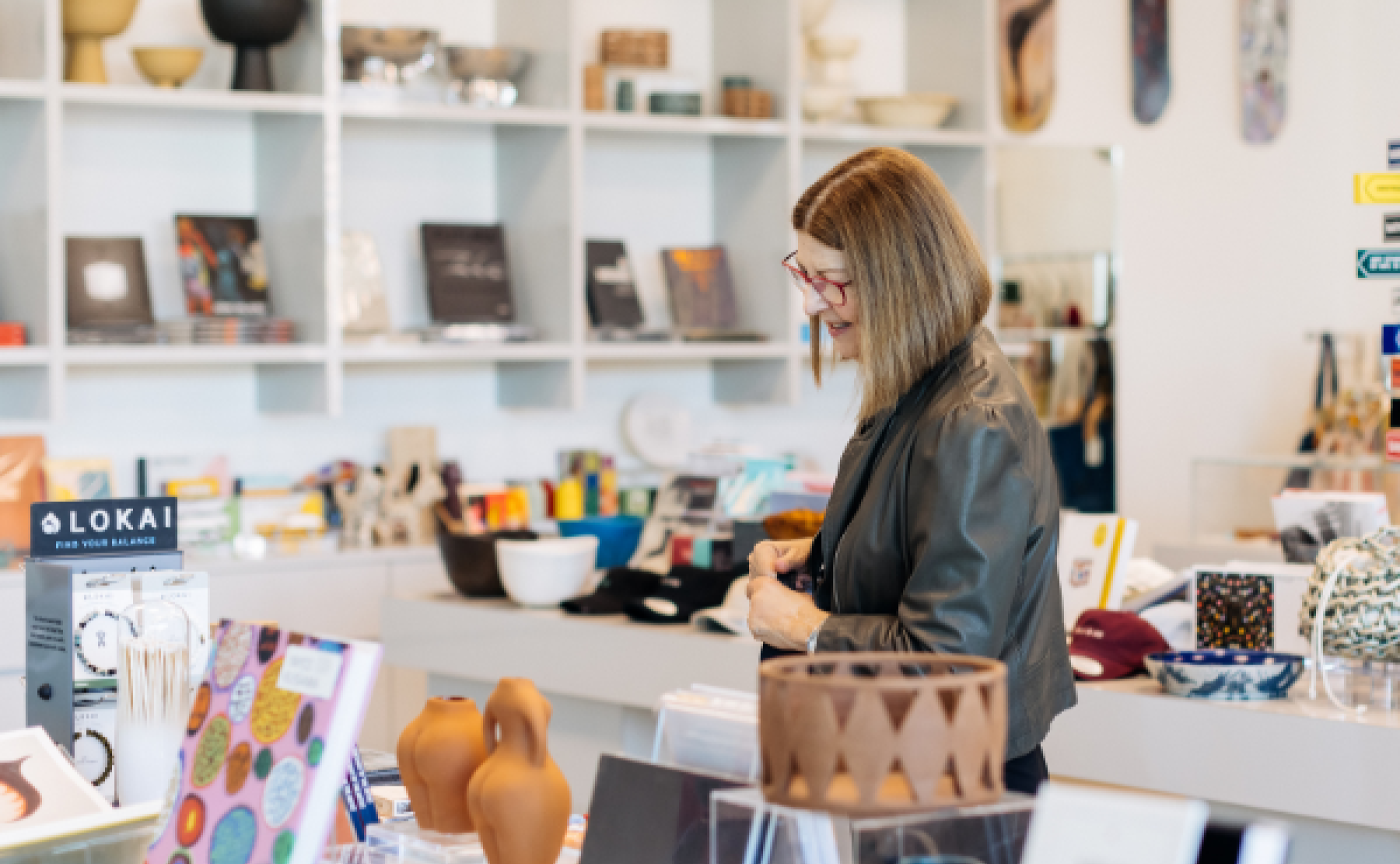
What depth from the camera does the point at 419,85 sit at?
14.5 ft

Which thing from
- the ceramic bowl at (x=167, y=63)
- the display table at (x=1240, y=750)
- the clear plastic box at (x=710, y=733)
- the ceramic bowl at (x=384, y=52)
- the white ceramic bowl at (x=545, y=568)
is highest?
the ceramic bowl at (x=384, y=52)

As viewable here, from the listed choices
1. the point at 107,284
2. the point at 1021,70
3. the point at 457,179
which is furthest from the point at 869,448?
the point at 1021,70

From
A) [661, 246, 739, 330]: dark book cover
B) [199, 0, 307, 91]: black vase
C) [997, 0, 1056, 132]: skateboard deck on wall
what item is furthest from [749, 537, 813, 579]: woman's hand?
[997, 0, 1056, 132]: skateboard deck on wall

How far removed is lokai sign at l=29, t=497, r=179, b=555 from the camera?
1.79 meters

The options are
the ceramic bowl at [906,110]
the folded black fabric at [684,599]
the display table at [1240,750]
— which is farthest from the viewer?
the ceramic bowl at [906,110]

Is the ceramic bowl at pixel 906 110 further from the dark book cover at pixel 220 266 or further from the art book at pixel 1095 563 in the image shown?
the art book at pixel 1095 563

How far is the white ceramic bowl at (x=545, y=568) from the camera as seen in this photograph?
307cm

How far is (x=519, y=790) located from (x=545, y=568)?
173cm

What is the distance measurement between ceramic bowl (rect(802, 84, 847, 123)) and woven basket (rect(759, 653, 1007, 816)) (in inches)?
146

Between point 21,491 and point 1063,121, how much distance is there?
3424mm

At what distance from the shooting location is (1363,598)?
2.20m

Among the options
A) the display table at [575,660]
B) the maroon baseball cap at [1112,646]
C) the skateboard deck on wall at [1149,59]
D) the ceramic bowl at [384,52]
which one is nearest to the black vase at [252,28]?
the ceramic bowl at [384,52]

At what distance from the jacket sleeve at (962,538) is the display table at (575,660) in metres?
1.17

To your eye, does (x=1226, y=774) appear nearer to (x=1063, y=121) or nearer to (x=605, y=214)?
(x=605, y=214)
